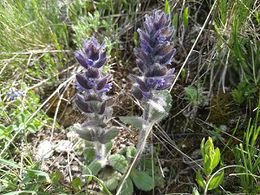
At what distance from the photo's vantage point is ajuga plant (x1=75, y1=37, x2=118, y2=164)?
181 cm

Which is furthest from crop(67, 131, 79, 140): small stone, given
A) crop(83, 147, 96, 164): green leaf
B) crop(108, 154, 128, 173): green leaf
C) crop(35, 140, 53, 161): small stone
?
crop(108, 154, 128, 173): green leaf

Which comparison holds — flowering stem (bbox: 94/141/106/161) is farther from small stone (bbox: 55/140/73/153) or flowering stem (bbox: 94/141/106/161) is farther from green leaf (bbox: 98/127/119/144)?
small stone (bbox: 55/140/73/153)

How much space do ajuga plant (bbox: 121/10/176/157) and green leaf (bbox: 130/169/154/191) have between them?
0.29 metres

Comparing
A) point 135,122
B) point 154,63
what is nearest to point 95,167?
point 135,122

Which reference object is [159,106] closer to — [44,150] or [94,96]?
[94,96]

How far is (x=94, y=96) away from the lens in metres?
1.88

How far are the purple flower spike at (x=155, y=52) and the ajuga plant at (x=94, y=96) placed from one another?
0.17 m

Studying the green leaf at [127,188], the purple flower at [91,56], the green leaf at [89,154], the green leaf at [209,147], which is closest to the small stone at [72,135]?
the green leaf at [89,154]

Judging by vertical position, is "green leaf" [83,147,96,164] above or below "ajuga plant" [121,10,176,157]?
below

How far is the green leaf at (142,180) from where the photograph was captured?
2.12m

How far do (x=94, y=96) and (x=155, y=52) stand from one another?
357 millimetres

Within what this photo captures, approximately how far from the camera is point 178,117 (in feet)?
8.18

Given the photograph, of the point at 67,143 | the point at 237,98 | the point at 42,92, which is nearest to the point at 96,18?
the point at 42,92

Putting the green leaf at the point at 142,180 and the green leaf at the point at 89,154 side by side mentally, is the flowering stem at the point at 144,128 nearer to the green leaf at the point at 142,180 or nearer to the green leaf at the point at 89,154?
the green leaf at the point at 142,180
